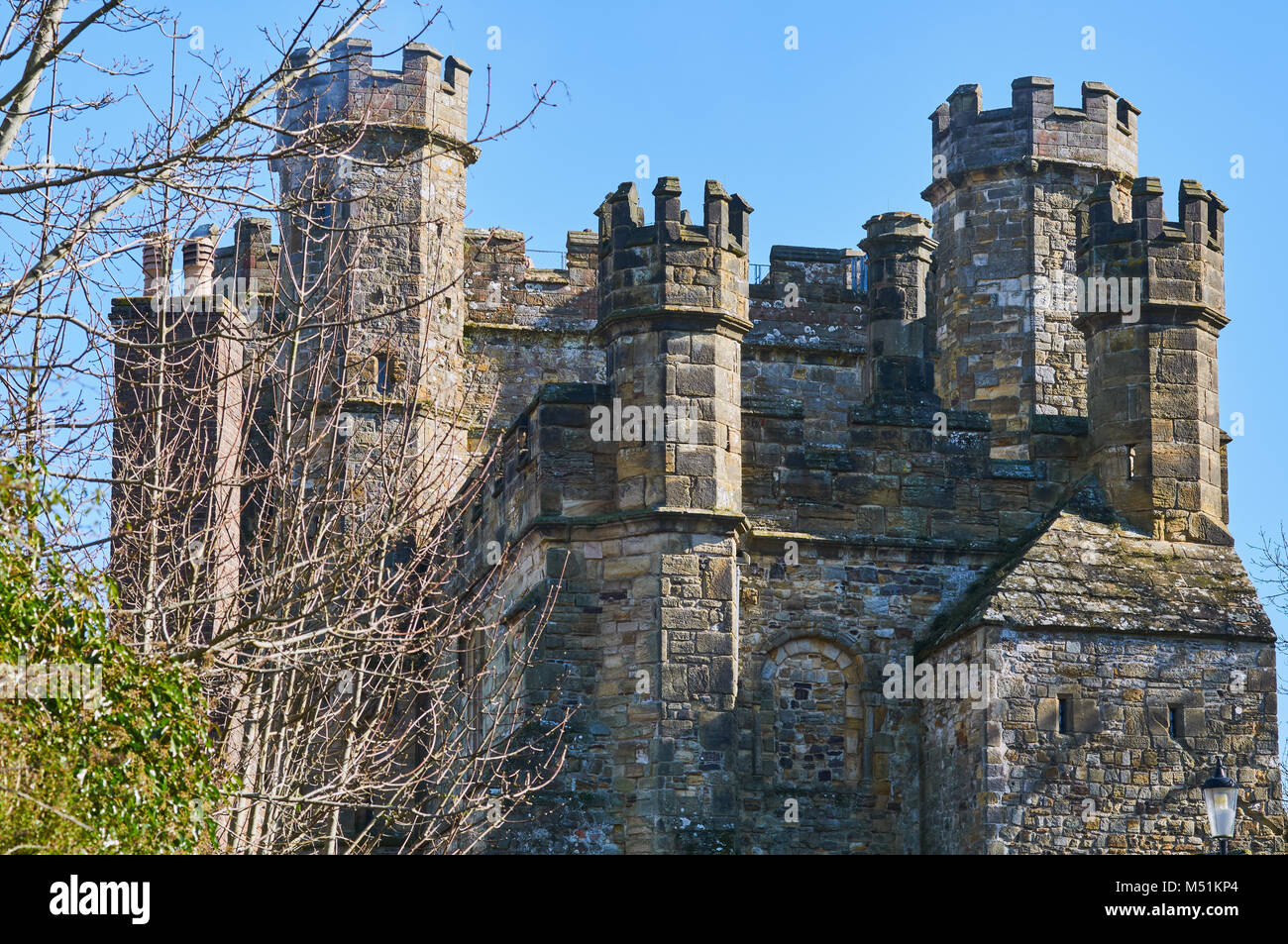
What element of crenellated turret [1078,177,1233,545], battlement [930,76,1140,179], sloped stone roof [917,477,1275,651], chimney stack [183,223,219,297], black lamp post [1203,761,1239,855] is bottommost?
black lamp post [1203,761,1239,855]

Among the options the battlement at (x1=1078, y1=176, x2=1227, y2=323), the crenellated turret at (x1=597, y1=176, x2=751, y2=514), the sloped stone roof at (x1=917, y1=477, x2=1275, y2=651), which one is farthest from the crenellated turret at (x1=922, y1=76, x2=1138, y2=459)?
the crenellated turret at (x1=597, y1=176, x2=751, y2=514)

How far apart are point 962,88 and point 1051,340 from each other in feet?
11.9

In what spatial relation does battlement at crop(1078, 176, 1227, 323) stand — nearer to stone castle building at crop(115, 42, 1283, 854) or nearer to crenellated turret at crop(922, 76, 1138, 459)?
stone castle building at crop(115, 42, 1283, 854)

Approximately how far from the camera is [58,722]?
11.6 meters

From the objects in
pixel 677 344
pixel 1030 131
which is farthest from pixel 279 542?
pixel 1030 131

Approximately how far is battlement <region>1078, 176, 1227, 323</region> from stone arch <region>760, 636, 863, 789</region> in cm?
455

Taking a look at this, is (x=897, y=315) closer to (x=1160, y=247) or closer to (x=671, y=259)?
(x=1160, y=247)

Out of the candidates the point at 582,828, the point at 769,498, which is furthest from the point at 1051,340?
the point at 582,828

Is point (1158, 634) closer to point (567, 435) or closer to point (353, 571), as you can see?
point (567, 435)

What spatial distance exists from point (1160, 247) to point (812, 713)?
220 inches

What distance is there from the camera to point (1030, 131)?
2797 cm

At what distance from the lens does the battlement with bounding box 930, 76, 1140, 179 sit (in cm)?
2795

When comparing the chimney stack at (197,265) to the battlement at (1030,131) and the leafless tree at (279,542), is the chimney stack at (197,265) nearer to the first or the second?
the leafless tree at (279,542)

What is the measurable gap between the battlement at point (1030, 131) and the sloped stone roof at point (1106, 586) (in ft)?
26.2
